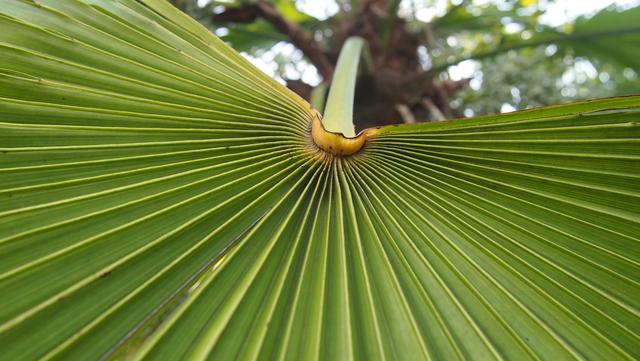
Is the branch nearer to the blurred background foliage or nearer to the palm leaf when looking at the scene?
the blurred background foliage

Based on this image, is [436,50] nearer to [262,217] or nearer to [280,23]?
[280,23]

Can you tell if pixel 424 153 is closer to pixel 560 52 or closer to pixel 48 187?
pixel 48 187

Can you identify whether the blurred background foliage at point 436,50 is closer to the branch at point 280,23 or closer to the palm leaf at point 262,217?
the branch at point 280,23

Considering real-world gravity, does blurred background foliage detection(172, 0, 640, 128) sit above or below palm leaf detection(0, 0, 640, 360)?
above

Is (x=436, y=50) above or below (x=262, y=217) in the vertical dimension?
above

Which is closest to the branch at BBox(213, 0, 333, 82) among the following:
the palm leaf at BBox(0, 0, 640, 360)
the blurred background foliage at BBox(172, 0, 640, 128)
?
the blurred background foliage at BBox(172, 0, 640, 128)

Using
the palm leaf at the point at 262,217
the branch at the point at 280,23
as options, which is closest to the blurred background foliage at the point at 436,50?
the branch at the point at 280,23

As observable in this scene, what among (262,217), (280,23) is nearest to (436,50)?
(280,23)
